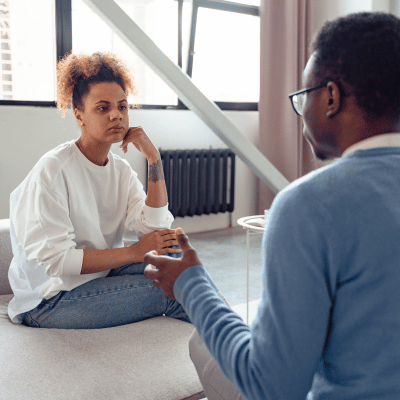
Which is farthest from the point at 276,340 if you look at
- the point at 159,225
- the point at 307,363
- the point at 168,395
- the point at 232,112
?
the point at 232,112

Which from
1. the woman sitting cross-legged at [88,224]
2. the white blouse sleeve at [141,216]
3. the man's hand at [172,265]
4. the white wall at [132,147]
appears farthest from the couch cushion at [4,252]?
the white wall at [132,147]

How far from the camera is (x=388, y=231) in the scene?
51 centimetres

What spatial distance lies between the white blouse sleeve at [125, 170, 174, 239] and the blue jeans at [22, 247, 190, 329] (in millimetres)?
164

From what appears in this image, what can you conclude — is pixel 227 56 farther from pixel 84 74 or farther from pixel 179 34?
pixel 84 74

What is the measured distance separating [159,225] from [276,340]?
105cm

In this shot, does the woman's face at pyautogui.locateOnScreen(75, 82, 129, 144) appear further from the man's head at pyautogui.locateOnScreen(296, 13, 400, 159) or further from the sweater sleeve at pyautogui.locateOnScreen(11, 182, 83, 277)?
the man's head at pyautogui.locateOnScreen(296, 13, 400, 159)

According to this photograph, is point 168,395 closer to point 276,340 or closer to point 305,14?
point 276,340

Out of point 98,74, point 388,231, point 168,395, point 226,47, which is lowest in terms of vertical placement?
point 168,395

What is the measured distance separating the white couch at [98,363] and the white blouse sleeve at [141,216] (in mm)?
324

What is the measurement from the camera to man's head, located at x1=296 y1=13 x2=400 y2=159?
1.73 ft

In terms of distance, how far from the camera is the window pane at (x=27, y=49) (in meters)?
3.28

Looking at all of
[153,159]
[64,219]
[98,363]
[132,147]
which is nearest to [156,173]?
[153,159]

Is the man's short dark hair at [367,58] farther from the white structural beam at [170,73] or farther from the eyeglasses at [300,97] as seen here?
the white structural beam at [170,73]

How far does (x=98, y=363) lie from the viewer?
110 centimetres
